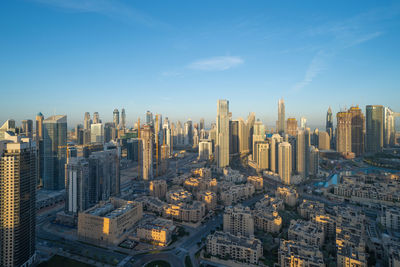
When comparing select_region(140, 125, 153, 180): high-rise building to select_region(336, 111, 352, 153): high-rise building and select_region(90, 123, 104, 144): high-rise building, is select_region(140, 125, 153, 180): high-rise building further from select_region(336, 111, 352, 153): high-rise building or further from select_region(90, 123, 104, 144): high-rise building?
select_region(336, 111, 352, 153): high-rise building

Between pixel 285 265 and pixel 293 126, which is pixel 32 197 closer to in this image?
pixel 285 265

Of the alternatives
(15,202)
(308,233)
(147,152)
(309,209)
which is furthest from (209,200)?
(15,202)

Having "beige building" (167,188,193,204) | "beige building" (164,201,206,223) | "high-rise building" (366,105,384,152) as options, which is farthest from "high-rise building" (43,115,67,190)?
"high-rise building" (366,105,384,152)

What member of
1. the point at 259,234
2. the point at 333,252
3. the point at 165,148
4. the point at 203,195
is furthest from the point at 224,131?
the point at 333,252

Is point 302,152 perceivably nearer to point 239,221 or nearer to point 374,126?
point 239,221

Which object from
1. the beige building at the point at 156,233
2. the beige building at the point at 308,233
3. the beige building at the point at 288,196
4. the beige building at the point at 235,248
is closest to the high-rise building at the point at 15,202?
the beige building at the point at 156,233

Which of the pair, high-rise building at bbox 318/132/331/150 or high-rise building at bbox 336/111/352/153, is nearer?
high-rise building at bbox 336/111/352/153
